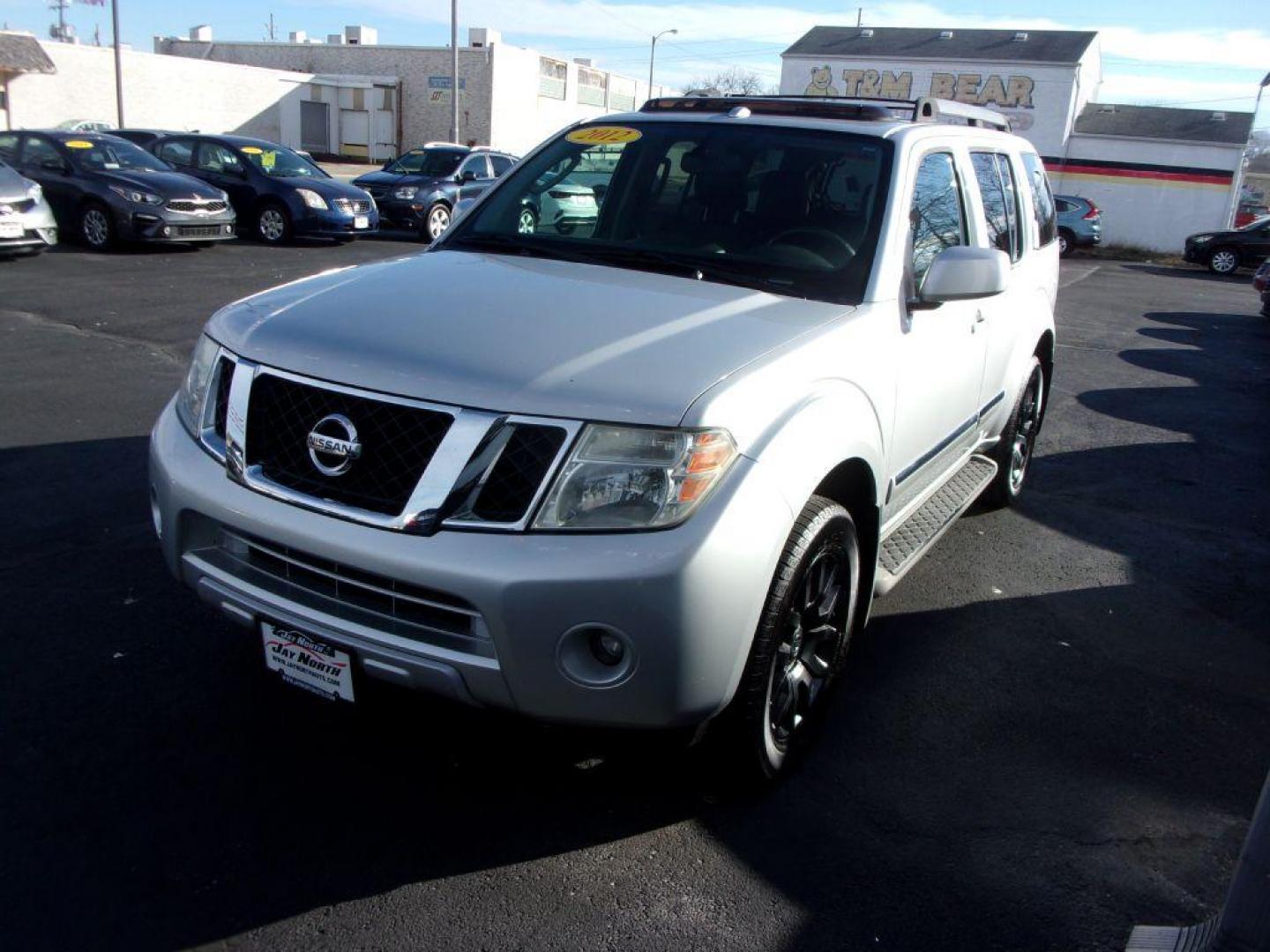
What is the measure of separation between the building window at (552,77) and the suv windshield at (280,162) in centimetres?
3679

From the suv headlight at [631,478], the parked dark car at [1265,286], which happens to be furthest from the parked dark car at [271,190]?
the suv headlight at [631,478]

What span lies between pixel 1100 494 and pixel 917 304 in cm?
344

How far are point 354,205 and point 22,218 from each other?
524 cm

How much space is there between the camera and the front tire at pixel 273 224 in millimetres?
16750

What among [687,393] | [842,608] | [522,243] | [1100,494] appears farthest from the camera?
[1100,494]

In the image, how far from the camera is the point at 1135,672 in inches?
167

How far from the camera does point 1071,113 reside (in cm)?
3847

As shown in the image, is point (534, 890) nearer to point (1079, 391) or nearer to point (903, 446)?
point (903, 446)

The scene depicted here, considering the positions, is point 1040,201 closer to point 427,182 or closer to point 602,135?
point 602,135

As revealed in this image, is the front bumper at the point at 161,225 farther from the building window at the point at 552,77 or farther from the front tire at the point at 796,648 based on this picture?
the building window at the point at 552,77

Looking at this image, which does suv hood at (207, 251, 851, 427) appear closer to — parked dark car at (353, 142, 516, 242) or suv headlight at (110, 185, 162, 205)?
suv headlight at (110, 185, 162, 205)

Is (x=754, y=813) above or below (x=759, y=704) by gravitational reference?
below

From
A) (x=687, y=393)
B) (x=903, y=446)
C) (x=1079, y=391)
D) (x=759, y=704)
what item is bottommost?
(x=1079, y=391)

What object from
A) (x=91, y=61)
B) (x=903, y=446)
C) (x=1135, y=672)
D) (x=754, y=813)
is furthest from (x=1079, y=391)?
(x=91, y=61)
